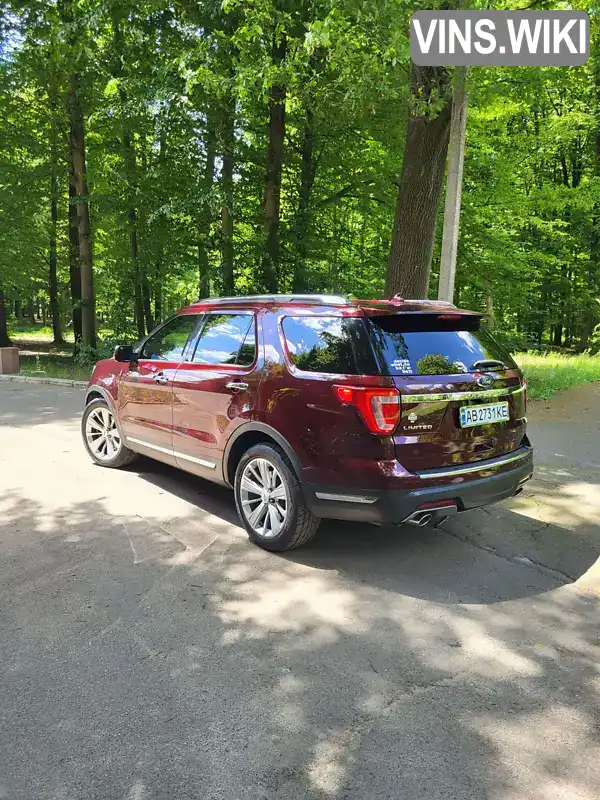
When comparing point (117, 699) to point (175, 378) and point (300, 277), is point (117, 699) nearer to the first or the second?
point (175, 378)

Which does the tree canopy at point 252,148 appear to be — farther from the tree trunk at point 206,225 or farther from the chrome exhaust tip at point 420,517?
the chrome exhaust tip at point 420,517

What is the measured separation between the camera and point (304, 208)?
1542cm

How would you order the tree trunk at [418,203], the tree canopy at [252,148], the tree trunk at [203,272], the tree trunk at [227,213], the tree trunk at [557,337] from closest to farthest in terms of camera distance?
the tree canopy at [252,148]
the tree trunk at [418,203]
the tree trunk at [227,213]
the tree trunk at [203,272]
the tree trunk at [557,337]

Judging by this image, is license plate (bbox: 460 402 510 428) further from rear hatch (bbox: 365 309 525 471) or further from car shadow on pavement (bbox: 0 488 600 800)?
car shadow on pavement (bbox: 0 488 600 800)

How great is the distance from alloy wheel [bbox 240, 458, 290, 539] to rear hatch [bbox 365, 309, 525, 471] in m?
1.00

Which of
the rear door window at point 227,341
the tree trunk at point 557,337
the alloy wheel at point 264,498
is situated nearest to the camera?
the alloy wheel at point 264,498

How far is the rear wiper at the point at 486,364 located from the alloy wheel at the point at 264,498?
1545mm

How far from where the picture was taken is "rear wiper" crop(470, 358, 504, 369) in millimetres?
4156

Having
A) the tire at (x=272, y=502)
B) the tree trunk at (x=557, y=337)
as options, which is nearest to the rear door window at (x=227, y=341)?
the tire at (x=272, y=502)

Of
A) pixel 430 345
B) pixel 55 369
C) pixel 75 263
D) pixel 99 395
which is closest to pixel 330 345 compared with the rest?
pixel 430 345

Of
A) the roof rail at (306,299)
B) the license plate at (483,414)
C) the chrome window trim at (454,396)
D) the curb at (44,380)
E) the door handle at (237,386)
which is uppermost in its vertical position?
the roof rail at (306,299)

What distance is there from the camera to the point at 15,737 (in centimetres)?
246

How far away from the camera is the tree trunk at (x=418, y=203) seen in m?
8.79

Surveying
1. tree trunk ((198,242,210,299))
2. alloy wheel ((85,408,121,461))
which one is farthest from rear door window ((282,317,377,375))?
tree trunk ((198,242,210,299))
